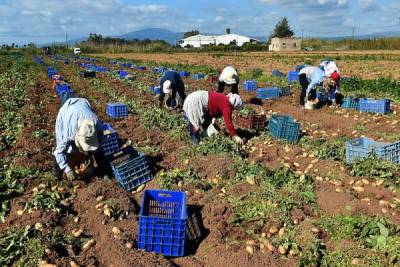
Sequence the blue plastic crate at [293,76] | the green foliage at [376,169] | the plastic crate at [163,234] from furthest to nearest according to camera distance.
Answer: the blue plastic crate at [293,76] < the green foliage at [376,169] < the plastic crate at [163,234]

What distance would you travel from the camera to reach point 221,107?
735cm

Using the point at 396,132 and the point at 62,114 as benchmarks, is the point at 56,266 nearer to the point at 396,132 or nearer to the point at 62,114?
the point at 62,114

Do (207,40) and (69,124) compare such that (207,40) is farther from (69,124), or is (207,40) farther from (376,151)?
(69,124)

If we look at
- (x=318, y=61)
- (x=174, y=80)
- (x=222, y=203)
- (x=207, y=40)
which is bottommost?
(x=222, y=203)

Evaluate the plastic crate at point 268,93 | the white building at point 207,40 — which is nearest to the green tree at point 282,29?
the white building at point 207,40

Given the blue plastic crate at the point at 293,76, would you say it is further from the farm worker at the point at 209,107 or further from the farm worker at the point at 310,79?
the farm worker at the point at 209,107

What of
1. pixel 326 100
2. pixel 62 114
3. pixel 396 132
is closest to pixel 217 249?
pixel 62 114

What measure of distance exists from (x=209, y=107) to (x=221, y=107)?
263mm

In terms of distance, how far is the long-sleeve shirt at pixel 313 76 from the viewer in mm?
11133

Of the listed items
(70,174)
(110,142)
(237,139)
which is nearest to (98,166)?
(70,174)

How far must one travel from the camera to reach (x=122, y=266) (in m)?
4.39

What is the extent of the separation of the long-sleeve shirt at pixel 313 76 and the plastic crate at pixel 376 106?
143cm

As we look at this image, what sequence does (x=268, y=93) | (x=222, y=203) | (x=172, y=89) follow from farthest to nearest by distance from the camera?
1. (x=268, y=93)
2. (x=172, y=89)
3. (x=222, y=203)

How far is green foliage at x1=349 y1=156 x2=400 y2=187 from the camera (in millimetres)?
6500
